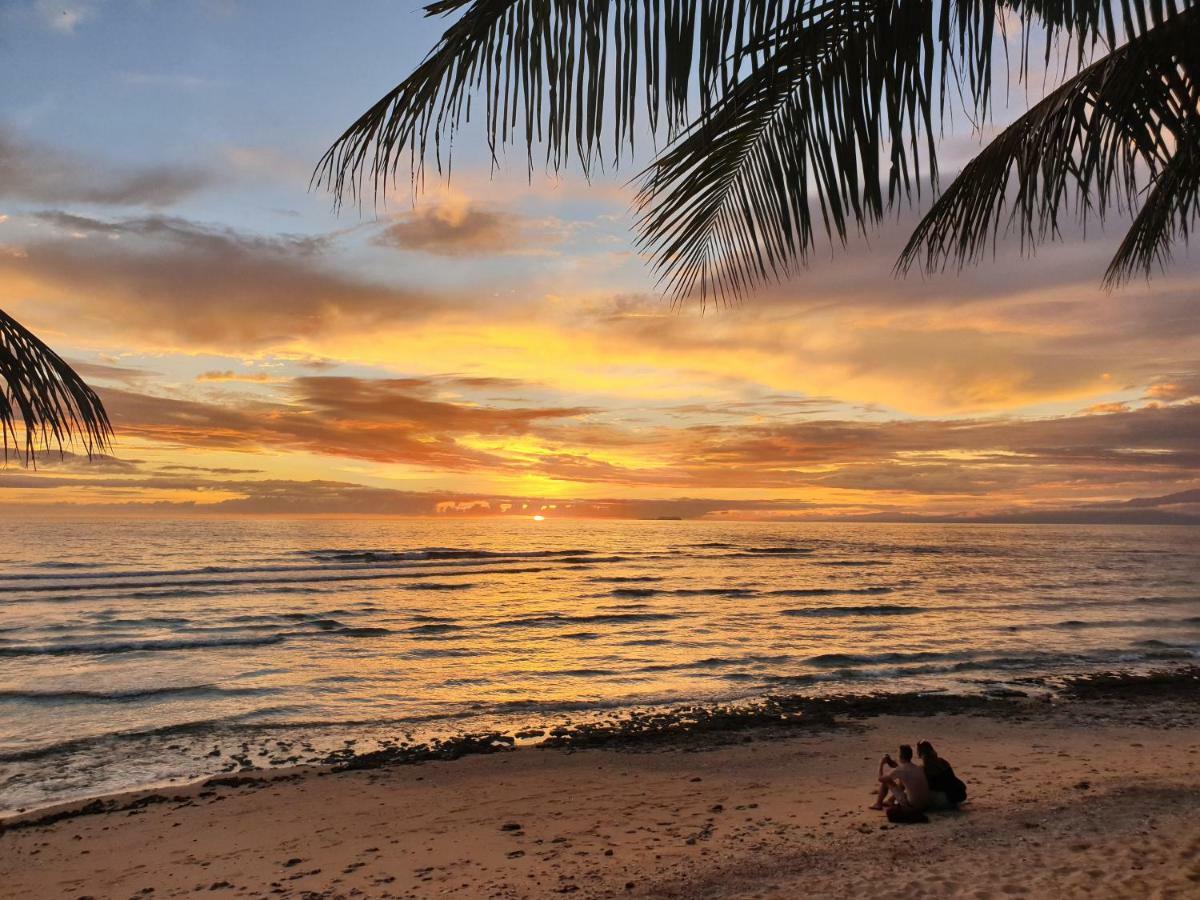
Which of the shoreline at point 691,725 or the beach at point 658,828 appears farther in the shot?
the shoreline at point 691,725

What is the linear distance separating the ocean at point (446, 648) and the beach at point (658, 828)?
2.13 m

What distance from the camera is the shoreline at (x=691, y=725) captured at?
36.7 ft

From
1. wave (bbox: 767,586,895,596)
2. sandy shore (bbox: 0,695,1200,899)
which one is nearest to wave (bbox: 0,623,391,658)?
sandy shore (bbox: 0,695,1200,899)

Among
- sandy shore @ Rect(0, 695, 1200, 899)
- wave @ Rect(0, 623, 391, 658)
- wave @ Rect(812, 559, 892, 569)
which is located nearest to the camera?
sandy shore @ Rect(0, 695, 1200, 899)

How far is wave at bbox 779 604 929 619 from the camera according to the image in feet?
100

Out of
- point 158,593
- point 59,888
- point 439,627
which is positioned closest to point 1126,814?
point 59,888

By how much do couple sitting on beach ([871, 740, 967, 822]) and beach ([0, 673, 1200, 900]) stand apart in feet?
0.60

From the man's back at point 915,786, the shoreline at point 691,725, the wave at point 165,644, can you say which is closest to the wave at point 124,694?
the shoreline at point 691,725

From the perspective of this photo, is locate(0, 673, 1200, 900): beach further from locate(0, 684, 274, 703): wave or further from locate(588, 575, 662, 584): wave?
locate(588, 575, 662, 584): wave

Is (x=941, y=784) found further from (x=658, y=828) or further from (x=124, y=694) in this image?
(x=124, y=694)

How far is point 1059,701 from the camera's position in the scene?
15.8 meters

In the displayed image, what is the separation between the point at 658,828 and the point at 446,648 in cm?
1480

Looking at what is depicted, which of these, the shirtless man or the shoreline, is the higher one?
the shirtless man

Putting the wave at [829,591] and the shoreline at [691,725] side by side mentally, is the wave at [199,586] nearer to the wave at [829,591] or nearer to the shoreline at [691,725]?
the wave at [829,591]
